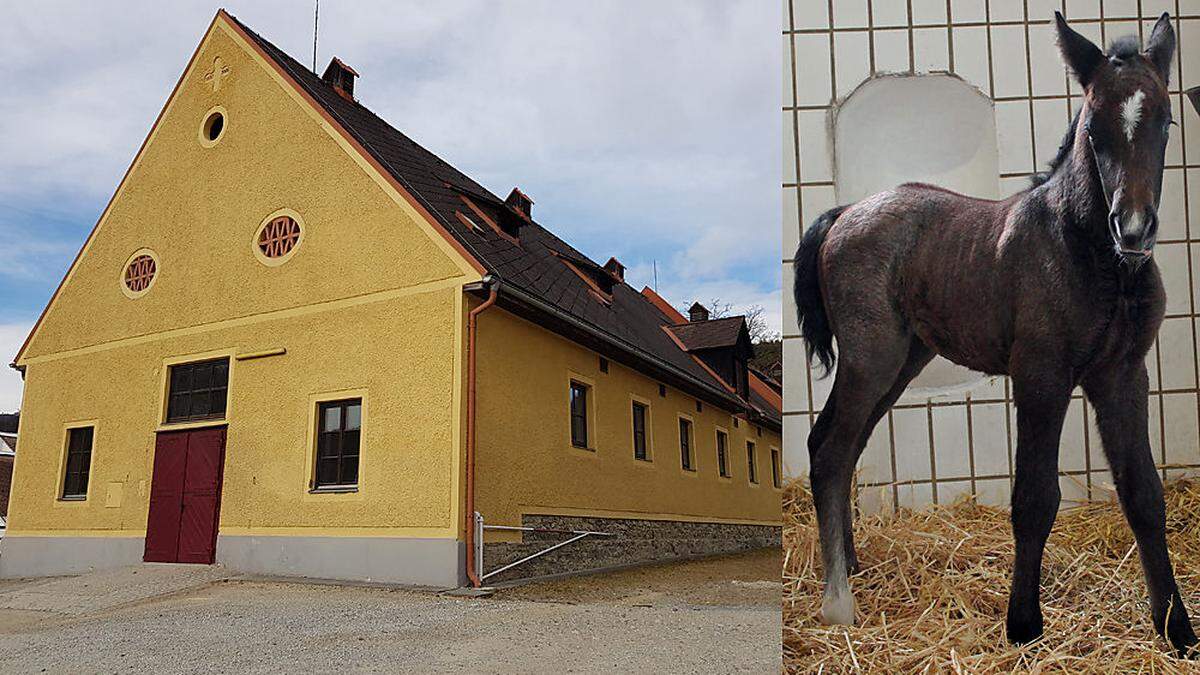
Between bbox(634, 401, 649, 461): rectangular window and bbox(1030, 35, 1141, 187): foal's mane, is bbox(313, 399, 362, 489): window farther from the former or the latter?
bbox(1030, 35, 1141, 187): foal's mane

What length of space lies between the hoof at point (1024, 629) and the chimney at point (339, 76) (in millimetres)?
8316

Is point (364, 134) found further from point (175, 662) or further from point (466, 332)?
point (175, 662)

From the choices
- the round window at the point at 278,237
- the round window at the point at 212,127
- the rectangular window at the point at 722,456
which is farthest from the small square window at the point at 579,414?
the round window at the point at 212,127

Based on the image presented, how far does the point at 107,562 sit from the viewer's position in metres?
7.75

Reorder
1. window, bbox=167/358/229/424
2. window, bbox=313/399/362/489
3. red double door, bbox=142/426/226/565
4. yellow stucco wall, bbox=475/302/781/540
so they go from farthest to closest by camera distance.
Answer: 1. window, bbox=167/358/229/424
2. red double door, bbox=142/426/226/565
3. window, bbox=313/399/362/489
4. yellow stucco wall, bbox=475/302/781/540

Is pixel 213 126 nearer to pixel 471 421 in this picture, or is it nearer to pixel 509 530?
pixel 471 421

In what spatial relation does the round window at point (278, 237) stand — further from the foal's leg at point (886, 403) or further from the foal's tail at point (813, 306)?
the foal's leg at point (886, 403)

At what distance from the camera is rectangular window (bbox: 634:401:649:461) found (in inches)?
322

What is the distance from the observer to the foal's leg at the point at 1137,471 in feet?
6.33

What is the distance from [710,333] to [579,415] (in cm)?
408

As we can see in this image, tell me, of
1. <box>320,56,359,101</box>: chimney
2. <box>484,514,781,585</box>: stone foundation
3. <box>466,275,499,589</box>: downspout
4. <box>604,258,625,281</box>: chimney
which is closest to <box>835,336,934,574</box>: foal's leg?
<box>466,275,499,589</box>: downspout

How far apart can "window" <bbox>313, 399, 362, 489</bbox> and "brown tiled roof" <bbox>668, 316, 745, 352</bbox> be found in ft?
15.5

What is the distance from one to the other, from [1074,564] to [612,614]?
3264mm

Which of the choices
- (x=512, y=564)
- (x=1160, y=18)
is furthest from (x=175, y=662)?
(x=1160, y=18)
